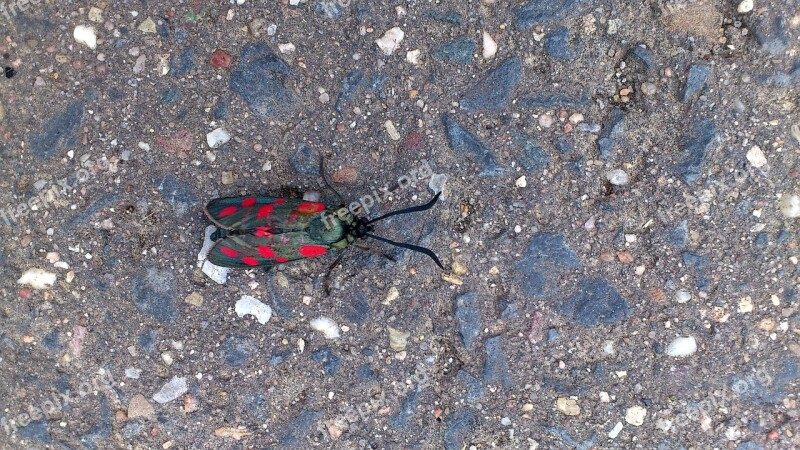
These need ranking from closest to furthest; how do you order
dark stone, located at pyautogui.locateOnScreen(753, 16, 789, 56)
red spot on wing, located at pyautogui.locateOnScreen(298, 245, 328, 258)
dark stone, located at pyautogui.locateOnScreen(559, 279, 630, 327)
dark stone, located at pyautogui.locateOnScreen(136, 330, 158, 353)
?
dark stone, located at pyautogui.locateOnScreen(753, 16, 789, 56), red spot on wing, located at pyautogui.locateOnScreen(298, 245, 328, 258), dark stone, located at pyautogui.locateOnScreen(559, 279, 630, 327), dark stone, located at pyautogui.locateOnScreen(136, 330, 158, 353)

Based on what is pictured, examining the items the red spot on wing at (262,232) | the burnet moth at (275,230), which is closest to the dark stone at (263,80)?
the burnet moth at (275,230)

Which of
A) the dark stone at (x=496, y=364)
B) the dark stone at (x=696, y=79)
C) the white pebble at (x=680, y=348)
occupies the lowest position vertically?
the dark stone at (x=496, y=364)

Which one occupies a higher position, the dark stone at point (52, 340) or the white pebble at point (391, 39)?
the white pebble at point (391, 39)

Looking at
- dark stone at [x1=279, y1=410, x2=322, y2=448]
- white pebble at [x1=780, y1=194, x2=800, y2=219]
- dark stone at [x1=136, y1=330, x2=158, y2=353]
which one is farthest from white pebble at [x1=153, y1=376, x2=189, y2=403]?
white pebble at [x1=780, y1=194, x2=800, y2=219]

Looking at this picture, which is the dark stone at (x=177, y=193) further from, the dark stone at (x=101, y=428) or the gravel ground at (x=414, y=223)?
the dark stone at (x=101, y=428)

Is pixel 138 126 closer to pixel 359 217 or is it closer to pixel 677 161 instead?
pixel 359 217

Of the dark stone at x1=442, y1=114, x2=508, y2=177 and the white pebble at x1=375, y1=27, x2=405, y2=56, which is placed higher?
the white pebble at x1=375, y1=27, x2=405, y2=56

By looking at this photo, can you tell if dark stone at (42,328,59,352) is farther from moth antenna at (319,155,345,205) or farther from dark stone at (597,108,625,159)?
dark stone at (597,108,625,159)
